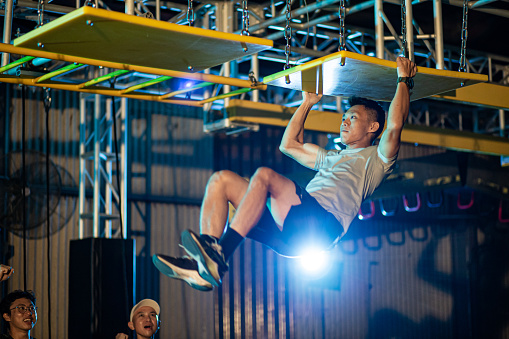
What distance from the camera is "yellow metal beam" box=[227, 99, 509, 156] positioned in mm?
7555

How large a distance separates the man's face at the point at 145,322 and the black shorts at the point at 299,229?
112 centimetres

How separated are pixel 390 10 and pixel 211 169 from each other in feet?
14.2

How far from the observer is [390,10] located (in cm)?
887

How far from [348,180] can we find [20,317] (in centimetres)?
258

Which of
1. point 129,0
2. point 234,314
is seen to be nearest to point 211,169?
point 234,314

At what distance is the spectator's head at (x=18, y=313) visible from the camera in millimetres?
5145

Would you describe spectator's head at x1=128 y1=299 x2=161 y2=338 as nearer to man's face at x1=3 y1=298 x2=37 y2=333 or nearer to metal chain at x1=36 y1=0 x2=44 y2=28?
man's face at x1=3 y1=298 x2=37 y2=333

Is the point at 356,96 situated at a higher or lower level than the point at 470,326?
higher

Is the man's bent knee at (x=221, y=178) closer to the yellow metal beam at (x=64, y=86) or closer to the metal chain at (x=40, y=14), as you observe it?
the metal chain at (x=40, y=14)

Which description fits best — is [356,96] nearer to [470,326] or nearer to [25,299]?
[25,299]

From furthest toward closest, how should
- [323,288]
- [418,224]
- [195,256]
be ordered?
[418,224] → [323,288] → [195,256]

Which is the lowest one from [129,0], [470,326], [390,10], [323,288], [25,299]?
[470,326]

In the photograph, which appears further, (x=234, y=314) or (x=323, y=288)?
(x=323, y=288)

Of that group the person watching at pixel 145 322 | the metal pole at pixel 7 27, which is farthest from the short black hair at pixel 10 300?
the metal pole at pixel 7 27
